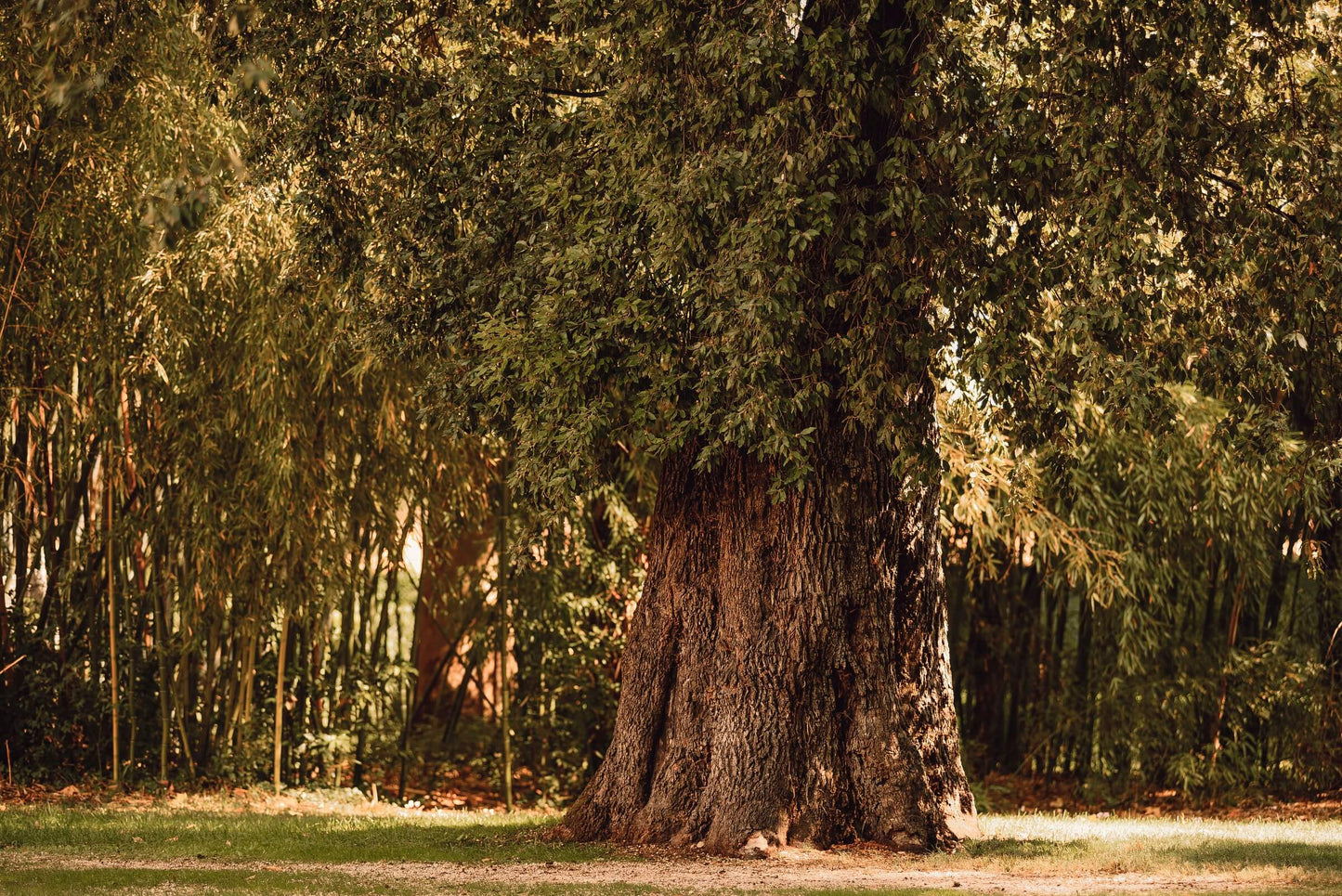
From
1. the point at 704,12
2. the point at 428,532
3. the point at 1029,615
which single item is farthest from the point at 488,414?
the point at 1029,615

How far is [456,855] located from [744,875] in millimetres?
1596

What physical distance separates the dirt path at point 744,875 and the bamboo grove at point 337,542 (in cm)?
166

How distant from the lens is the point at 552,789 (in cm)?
1179

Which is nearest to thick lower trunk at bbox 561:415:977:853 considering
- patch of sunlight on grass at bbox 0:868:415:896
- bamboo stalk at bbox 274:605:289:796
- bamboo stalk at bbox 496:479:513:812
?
patch of sunlight on grass at bbox 0:868:415:896

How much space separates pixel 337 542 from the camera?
972cm

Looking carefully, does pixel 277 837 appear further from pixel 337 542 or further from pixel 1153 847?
pixel 1153 847

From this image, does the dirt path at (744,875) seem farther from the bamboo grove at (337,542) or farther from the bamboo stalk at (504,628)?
the bamboo stalk at (504,628)

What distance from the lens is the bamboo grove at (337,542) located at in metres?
8.85

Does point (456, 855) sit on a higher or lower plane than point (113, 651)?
lower

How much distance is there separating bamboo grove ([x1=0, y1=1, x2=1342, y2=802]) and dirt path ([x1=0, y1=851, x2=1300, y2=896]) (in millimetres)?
1656

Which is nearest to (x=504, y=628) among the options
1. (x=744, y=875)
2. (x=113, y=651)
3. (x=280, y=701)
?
(x=280, y=701)

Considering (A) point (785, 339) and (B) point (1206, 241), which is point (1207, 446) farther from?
(A) point (785, 339)

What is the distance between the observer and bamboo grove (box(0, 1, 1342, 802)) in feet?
29.0

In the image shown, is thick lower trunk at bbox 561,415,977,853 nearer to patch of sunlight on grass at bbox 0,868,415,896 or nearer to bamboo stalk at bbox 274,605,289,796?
patch of sunlight on grass at bbox 0,868,415,896
